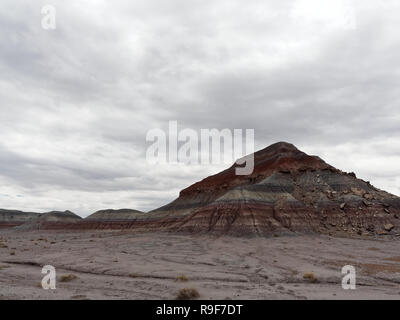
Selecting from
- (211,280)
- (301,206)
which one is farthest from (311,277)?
(301,206)

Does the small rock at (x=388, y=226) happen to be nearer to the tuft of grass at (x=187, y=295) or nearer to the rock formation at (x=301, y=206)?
the rock formation at (x=301, y=206)

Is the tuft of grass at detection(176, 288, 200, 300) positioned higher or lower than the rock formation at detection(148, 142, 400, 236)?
lower

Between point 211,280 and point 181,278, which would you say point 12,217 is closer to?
point 181,278

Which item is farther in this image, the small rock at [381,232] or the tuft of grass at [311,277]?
the small rock at [381,232]

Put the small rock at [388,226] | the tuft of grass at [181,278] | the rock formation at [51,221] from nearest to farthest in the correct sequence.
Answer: the tuft of grass at [181,278], the small rock at [388,226], the rock formation at [51,221]

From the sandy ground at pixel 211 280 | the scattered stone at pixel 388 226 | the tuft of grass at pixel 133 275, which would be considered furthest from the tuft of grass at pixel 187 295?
the scattered stone at pixel 388 226

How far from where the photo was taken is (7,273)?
728 inches

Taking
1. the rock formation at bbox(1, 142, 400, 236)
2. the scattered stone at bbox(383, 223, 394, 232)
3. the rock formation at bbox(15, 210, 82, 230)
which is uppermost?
the rock formation at bbox(1, 142, 400, 236)

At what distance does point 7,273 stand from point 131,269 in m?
7.17

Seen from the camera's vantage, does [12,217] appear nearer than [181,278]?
No

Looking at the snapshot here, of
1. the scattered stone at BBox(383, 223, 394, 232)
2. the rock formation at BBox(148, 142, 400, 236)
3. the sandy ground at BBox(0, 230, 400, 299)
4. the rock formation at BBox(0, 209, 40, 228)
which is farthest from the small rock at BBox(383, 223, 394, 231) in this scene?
the rock formation at BBox(0, 209, 40, 228)

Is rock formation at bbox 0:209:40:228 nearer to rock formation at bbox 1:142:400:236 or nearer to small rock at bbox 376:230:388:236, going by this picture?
rock formation at bbox 1:142:400:236

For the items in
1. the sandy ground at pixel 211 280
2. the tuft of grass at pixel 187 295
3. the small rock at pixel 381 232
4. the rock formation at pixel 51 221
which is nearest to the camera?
the tuft of grass at pixel 187 295
